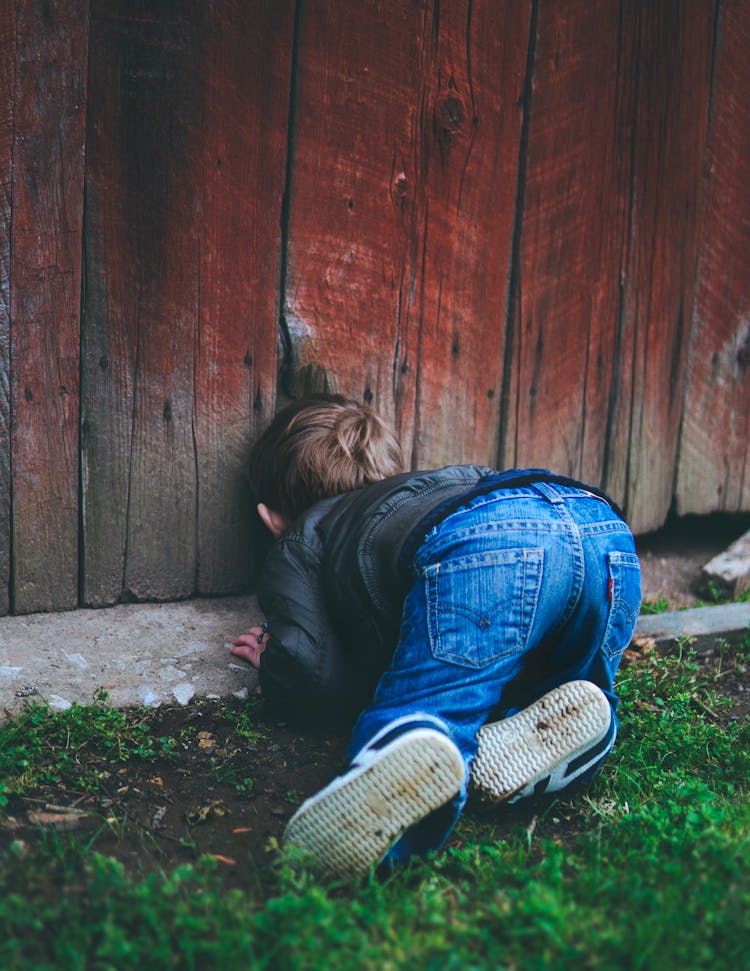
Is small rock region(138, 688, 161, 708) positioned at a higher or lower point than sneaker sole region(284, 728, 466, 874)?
lower

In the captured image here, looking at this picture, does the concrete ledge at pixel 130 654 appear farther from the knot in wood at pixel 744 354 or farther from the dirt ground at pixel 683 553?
the knot in wood at pixel 744 354

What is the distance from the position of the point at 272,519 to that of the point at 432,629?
868 mm

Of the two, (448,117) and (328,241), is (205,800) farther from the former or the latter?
(448,117)

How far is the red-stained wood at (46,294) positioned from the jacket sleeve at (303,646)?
65 cm

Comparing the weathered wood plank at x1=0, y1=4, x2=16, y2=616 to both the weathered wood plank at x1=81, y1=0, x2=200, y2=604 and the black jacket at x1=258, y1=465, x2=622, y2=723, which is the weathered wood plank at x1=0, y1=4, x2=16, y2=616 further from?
the black jacket at x1=258, y1=465, x2=622, y2=723

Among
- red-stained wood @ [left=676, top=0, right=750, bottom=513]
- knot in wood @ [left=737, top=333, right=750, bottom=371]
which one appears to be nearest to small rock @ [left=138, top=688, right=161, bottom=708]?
red-stained wood @ [left=676, top=0, right=750, bottom=513]

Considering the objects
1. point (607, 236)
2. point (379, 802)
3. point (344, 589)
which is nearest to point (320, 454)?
point (344, 589)

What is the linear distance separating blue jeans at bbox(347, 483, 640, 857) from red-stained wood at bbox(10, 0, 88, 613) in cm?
108

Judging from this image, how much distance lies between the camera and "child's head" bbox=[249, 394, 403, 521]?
2453 mm

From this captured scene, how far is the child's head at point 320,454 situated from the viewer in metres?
2.45

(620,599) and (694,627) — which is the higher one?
(620,599)

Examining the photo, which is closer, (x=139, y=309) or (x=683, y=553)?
(x=139, y=309)

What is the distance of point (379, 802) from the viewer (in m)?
1.63

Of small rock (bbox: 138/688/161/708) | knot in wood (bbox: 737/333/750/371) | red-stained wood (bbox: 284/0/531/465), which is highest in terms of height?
red-stained wood (bbox: 284/0/531/465)
